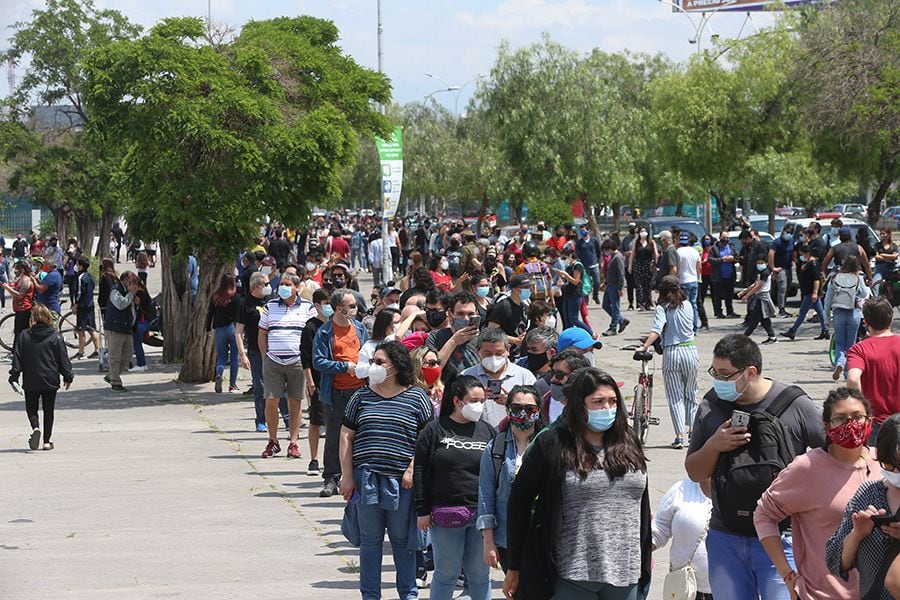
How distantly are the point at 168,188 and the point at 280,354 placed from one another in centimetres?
594

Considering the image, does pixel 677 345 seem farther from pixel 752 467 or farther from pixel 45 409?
pixel 752 467

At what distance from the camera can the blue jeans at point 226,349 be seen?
57.8 ft

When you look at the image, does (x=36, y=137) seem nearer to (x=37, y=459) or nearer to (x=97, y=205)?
(x=97, y=205)

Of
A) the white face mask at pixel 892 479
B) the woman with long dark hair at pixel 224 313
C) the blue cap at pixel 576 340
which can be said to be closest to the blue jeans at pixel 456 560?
the blue cap at pixel 576 340

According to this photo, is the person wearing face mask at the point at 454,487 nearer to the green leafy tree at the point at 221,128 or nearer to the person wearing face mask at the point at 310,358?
the person wearing face mask at the point at 310,358

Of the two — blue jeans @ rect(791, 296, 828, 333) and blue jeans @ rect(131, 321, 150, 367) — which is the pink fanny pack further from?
blue jeans @ rect(791, 296, 828, 333)

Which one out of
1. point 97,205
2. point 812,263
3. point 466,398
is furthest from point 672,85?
point 466,398

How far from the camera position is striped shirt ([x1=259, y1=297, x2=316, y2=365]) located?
12961 mm

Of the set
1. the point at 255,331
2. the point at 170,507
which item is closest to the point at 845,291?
the point at 255,331

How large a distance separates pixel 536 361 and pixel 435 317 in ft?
5.37

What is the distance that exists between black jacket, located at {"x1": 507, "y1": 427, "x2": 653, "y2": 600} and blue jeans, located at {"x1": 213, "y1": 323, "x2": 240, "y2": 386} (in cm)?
1183

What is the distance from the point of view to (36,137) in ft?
132

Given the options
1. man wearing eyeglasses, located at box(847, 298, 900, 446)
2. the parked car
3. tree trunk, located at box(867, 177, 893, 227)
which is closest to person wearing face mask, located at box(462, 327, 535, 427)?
man wearing eyeglasses, located at box(847, 298, 900, 446)

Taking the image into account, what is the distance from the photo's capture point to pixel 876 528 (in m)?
4.60
